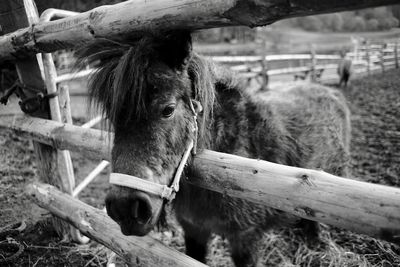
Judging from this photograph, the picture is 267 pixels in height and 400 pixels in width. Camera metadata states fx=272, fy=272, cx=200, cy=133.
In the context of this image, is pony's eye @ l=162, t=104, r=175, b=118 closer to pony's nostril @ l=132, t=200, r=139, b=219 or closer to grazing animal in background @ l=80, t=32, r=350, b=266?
grazing animal in background @ l=80, t=32, r=350, b=266

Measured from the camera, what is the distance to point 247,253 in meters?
2.39

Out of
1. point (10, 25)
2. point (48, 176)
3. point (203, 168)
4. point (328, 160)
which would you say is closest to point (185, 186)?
point (203, 168)

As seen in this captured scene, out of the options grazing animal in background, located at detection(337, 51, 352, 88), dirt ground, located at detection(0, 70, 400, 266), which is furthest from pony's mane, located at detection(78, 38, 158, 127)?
grazing animal in background, located at detection(337, 51, 352, 88)

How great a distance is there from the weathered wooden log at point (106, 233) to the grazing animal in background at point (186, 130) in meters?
0.35

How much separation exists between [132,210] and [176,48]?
0.96m

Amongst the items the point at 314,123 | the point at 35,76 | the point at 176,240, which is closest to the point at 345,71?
the point at 314,123

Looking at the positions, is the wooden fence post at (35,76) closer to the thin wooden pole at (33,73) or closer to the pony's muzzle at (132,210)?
the thin wooden pole at (33,73)

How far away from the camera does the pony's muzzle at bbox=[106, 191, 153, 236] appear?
4.56 feet

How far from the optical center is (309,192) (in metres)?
1.27

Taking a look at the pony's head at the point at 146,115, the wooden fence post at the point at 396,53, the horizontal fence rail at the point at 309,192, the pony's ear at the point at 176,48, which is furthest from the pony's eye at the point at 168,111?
the wooden fence post at the point at 396,53

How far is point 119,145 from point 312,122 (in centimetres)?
246

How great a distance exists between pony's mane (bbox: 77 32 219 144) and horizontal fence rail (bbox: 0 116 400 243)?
13.5 inches

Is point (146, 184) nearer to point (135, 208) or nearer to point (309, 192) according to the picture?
point (135, 208)

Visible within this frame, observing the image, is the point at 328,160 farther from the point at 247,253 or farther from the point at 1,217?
the point at 1,217
